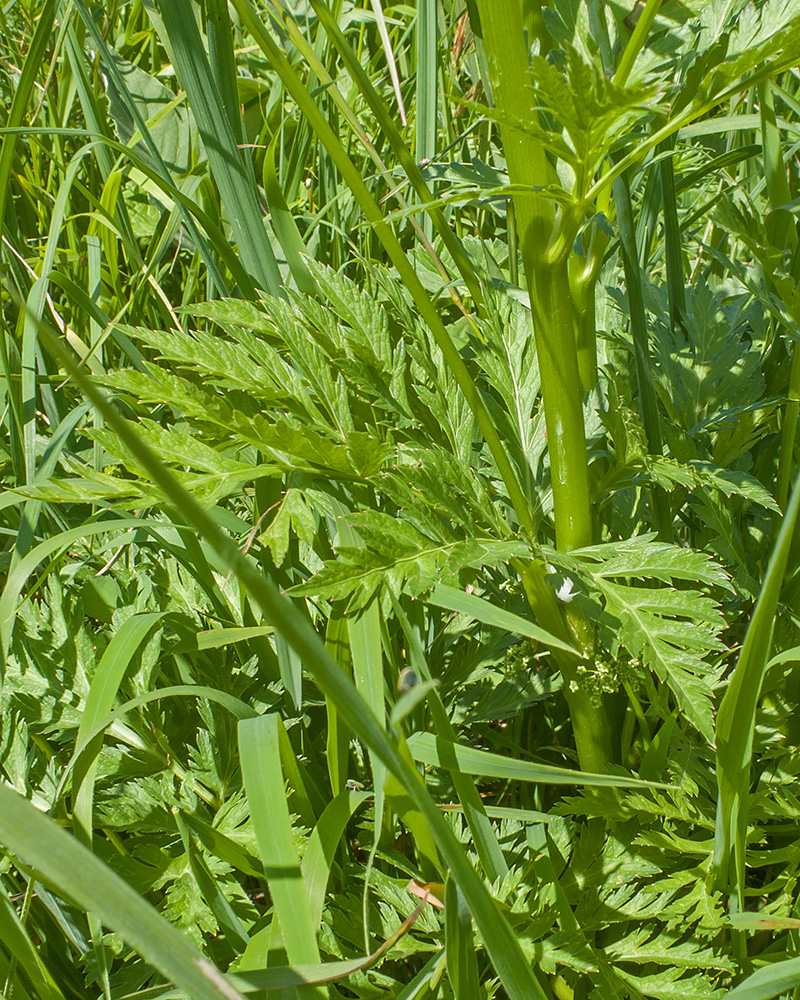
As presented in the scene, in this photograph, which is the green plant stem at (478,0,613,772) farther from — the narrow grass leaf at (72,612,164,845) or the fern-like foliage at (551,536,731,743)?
the narrow grass leaf at (72,612,164,845)

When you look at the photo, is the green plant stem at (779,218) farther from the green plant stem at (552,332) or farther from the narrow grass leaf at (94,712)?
the narrow grass leaf at (94,712)

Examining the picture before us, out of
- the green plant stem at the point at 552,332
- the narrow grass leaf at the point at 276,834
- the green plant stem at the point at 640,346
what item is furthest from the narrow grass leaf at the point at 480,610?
the green plant stem at the point at 640,346

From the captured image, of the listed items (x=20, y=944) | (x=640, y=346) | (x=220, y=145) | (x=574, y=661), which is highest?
(x=220, y=145)

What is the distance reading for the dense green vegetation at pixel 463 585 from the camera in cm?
98

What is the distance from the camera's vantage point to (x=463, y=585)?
4.17ft

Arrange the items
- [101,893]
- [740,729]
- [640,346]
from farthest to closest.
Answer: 1. [640,346]
2. [740,729]
3. [101,893]

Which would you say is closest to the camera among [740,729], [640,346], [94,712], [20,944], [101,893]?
[101,893]

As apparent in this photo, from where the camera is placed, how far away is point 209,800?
131cm

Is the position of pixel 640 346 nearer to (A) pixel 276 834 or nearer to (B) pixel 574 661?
(B) pixel 574 661

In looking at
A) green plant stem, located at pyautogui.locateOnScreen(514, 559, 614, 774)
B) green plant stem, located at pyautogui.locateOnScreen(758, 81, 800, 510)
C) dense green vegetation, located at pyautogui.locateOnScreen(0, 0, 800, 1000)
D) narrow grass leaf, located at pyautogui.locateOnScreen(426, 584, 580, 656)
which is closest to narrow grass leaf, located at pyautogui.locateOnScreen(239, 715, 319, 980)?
dense green vegetation, located at pyautogui.locateOnScreen(0, 0, 800, 1000)

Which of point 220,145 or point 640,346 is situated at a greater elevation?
point 220,145

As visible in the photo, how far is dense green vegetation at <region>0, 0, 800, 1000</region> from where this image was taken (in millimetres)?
981

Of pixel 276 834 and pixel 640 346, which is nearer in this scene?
pixel 276 834

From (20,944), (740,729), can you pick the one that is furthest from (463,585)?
Answer: (20,944)
